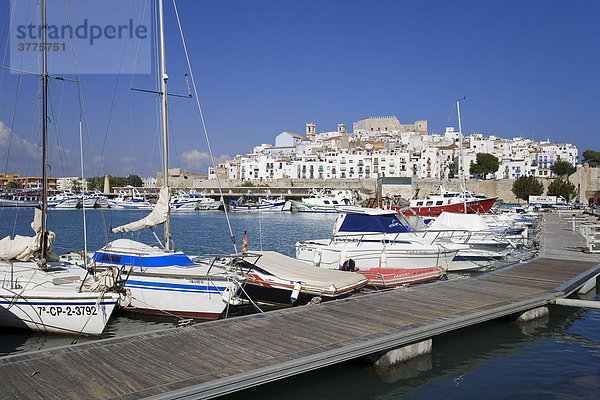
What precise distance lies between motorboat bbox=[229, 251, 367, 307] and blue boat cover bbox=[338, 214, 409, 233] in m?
5.76

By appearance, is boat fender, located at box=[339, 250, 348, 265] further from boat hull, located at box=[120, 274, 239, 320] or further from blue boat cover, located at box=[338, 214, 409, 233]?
boat hull, located at box=[120, 274, 239, 320]

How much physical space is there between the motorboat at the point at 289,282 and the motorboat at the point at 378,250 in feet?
8.80

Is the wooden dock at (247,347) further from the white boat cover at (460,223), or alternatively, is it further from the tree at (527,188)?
the tree at (527,188)

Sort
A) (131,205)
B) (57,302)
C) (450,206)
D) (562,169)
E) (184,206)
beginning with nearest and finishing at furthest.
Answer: (57,302), (450,206), (184,206), (131,205), (562,169)

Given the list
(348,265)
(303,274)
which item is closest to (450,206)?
(348,265)

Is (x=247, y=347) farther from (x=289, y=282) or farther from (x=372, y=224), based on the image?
(x=372, y=224)

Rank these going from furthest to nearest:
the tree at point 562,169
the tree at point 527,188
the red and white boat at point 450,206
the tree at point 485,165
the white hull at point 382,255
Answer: the tree at point 485,165 < the tree at point 562,169 < the tree at point 527,188 < the red and white boat at point 450,206 < the white hull at point 382,255

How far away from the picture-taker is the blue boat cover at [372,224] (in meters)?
19.2

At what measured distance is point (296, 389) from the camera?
8281 millimetres

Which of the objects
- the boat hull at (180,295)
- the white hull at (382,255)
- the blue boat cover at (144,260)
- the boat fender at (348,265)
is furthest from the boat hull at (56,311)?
the white hull at (382,255)

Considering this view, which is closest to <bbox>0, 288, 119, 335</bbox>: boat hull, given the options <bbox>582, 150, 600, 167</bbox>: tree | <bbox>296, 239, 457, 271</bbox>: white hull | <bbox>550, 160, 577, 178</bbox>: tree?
<bbox>296, 239, 457, 271</bbox>: white hull

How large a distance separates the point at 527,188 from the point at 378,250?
77.6 metres

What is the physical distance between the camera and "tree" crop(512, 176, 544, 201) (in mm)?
85688

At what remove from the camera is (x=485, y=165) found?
10681 centimetres
